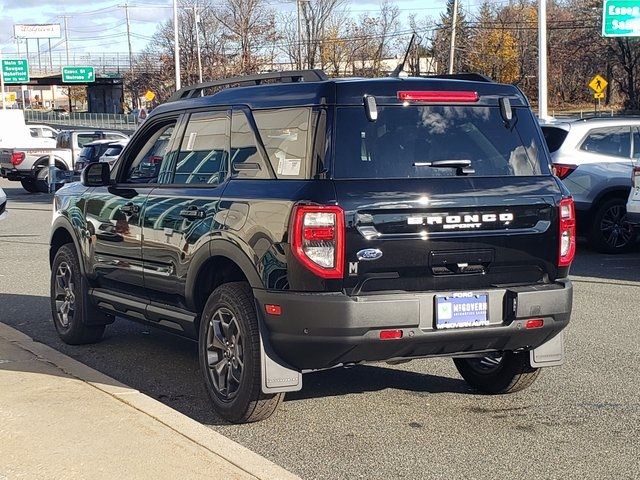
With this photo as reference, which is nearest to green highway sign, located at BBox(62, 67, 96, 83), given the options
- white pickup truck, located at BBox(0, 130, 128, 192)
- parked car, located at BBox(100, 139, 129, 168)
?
white pickup truck, located at BBox(0, 130, 128, 192)

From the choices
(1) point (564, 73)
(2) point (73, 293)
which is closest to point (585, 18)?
(1) point (564, 73)

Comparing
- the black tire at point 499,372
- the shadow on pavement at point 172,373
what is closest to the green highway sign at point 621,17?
the shadow on pavement at point 172,373

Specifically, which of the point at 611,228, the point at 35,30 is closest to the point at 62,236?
the point at 611,228

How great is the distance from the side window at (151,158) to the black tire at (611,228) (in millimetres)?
8252

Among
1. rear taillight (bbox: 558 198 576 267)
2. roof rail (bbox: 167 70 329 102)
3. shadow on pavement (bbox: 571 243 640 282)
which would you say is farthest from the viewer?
Answer: shadow on pavement (bbox: 571 243 640 282)

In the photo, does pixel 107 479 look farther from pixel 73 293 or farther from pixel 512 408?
pixel 73 293

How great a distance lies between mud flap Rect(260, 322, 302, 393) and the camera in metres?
5.70

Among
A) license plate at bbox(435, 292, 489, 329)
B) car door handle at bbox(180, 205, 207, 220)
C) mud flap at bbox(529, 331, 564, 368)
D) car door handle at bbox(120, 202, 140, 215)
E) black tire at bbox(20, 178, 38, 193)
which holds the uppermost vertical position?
car door handle at bbox(180, 205, 207, 220)

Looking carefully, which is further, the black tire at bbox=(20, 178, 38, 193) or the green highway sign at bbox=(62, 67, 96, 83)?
the green highway sign at bbox=(62, 67, 96, 83)

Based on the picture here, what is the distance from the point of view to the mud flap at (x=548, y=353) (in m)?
6.30

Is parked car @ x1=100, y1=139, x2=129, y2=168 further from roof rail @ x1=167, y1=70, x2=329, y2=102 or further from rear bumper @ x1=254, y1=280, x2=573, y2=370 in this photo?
rear bumper @ x1=254, y1=280, x2=573, y2=370

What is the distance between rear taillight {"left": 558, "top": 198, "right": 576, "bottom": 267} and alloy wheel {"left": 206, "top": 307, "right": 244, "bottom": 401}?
6.48 ft

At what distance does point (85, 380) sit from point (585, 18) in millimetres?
75538

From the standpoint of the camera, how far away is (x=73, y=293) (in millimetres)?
8328
